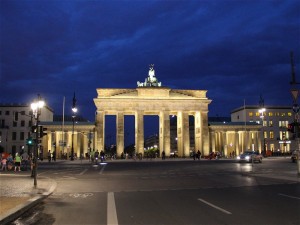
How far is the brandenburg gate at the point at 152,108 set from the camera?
84.0m

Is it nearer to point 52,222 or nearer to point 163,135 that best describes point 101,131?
point 163,135

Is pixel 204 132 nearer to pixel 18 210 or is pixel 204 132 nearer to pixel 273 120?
pixel 273 120

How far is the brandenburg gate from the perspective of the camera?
84000 mm

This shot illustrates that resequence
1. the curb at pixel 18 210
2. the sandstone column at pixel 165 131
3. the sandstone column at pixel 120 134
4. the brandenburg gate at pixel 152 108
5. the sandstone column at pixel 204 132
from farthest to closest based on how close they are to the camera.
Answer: the sandstone column at pixel 204 132 < the sandstone column at pixel 165 131 < the brandenburg gate at pixel 152 108 < the sandstone column at pixel 120 134 < the curb at pixel 18 210

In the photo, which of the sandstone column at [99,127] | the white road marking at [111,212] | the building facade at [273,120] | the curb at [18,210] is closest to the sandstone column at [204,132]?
the sandstone column at [99,127]

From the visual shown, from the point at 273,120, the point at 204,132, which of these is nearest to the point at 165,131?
the point at 204,132

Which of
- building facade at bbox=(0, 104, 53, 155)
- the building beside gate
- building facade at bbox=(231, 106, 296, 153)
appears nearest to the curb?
the building beside gate

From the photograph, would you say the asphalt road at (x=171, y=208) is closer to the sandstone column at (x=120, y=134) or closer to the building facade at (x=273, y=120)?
the sandstone column at (x=120, y=134)

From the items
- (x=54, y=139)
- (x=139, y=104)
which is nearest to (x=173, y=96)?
(x=139, y=104)

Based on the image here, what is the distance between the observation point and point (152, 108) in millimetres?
85125

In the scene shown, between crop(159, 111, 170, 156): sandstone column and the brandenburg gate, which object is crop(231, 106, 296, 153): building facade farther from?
crop(159, 111, 170, 156): sandstone column

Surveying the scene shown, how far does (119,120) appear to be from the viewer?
3329 inches

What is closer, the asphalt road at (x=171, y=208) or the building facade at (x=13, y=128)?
the asphalt road at (x=171, y=208)

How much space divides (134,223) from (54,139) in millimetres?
85788
